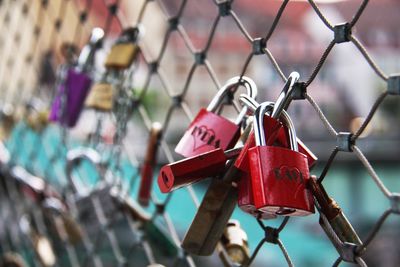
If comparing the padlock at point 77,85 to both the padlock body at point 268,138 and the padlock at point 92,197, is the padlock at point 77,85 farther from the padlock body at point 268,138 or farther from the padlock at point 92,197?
the padlock body at point 268,138

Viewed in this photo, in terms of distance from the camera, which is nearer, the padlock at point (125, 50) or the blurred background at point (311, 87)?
the padlock at point (125, 50)

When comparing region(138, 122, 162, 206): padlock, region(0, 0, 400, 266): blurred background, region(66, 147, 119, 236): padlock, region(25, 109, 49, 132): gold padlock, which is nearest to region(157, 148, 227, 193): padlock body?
region(138, 122, 162, 206): padlock

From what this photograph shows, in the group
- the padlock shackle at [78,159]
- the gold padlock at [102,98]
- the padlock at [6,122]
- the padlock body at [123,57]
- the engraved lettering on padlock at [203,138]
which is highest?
the padlock at [6,122]

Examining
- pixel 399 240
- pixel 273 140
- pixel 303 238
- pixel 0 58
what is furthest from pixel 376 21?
pixel 273 140

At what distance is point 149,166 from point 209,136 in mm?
173

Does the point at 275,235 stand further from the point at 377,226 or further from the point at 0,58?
the point at 0,58

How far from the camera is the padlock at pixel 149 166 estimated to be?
58 centimetres

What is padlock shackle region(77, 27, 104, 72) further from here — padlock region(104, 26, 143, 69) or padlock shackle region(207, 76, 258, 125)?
padlock shackle region(207, 76, 258, 125)

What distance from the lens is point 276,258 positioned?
9.30 ft

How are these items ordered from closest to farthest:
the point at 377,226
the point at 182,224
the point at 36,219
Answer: the point at 377,226, the point at 36,219, the point at 182,224

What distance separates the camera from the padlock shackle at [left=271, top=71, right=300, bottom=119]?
0.37 meters

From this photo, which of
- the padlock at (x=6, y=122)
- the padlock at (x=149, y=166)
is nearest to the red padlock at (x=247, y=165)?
the padlock at (x=149, y=166)

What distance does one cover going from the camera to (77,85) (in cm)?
72

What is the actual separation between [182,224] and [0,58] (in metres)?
1.37
